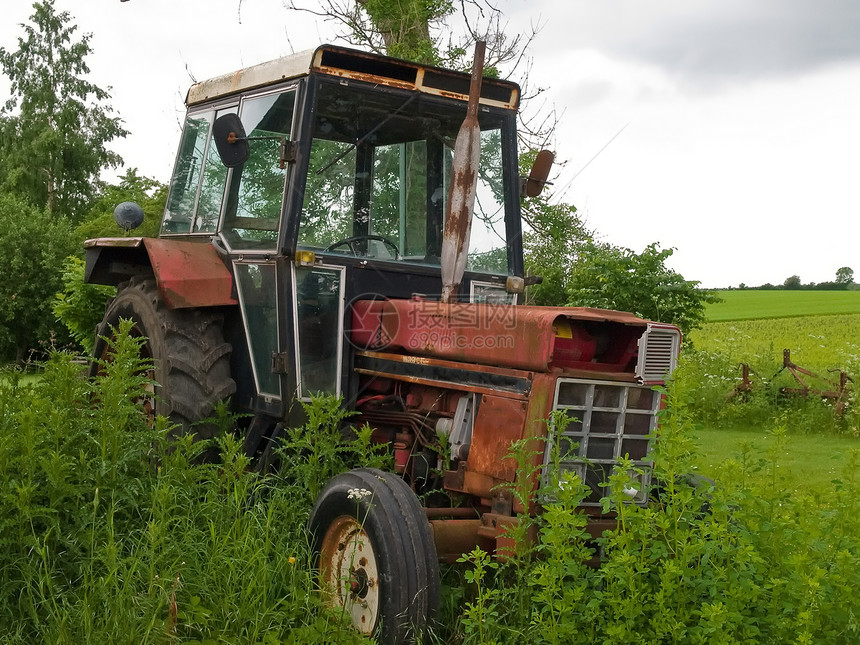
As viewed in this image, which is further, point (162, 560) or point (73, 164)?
point (73, 164)

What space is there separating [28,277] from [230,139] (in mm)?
16776

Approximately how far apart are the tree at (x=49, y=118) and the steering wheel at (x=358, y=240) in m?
26.0

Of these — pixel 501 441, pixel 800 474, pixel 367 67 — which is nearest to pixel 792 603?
pixel 501 441

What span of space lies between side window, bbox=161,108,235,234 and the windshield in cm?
80

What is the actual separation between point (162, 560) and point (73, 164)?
91.8ft

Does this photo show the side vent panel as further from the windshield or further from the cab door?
the cab door

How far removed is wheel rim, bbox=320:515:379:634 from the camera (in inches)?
145

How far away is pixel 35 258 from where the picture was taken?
2006 centimetres

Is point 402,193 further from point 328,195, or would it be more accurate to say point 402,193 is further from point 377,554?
point 377,554

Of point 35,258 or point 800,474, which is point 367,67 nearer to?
point 800,474

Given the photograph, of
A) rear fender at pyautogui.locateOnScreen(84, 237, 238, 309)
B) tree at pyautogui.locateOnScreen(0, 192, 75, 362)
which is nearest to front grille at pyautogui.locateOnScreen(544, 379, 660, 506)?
rear fender at pyautogui.locateOnScreen(84, 237, 238, 309)

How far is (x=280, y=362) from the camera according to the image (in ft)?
15.8

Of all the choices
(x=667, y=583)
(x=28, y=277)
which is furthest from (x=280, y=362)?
(x=28, y=277)

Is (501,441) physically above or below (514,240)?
below
